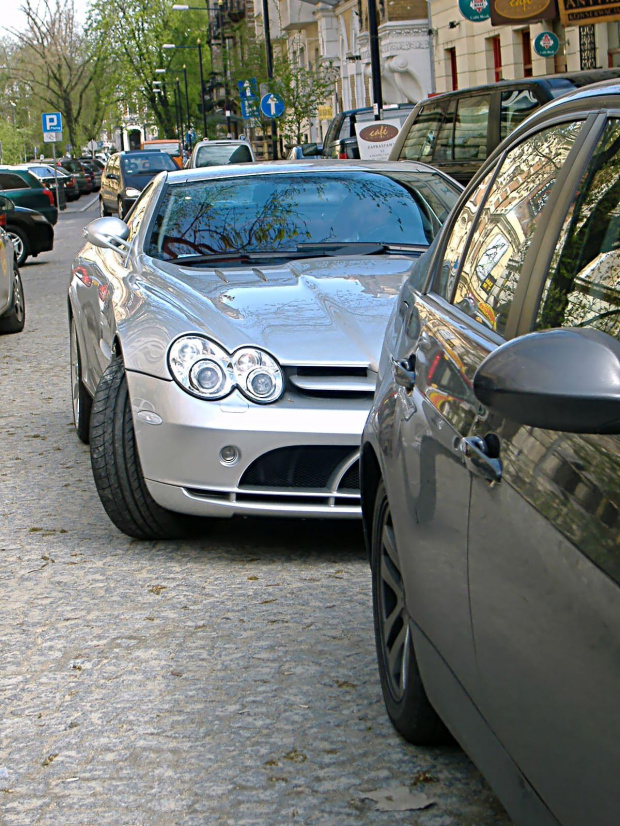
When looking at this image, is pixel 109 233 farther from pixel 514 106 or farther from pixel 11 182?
pixel 11 182

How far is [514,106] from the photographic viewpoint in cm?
1611

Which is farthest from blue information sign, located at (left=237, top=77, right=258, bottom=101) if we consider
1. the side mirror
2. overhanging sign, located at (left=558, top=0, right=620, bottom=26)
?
the side mirror

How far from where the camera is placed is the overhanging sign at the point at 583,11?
2208 cm

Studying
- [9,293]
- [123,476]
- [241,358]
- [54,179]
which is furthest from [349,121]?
[241,358]

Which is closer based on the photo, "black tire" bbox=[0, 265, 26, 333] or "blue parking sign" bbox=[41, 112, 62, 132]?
"black tire" bbox=[0, 265, 26, 333]

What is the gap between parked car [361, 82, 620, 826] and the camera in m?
1.85

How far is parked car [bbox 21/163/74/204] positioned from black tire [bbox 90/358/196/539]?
3779cm

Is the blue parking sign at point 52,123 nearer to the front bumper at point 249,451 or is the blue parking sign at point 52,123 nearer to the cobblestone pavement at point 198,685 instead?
the cobblestone pavement at point 198,685

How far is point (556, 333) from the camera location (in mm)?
1917

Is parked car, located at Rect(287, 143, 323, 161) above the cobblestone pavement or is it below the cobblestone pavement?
above

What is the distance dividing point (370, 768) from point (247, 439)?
1832 mm

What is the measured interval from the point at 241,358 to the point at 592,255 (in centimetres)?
277

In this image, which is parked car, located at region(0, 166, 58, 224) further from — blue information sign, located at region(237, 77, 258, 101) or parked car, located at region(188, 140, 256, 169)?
blue information sign, located at region(237, 77, 258, 101)

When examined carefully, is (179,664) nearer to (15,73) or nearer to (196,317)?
(196,317)
